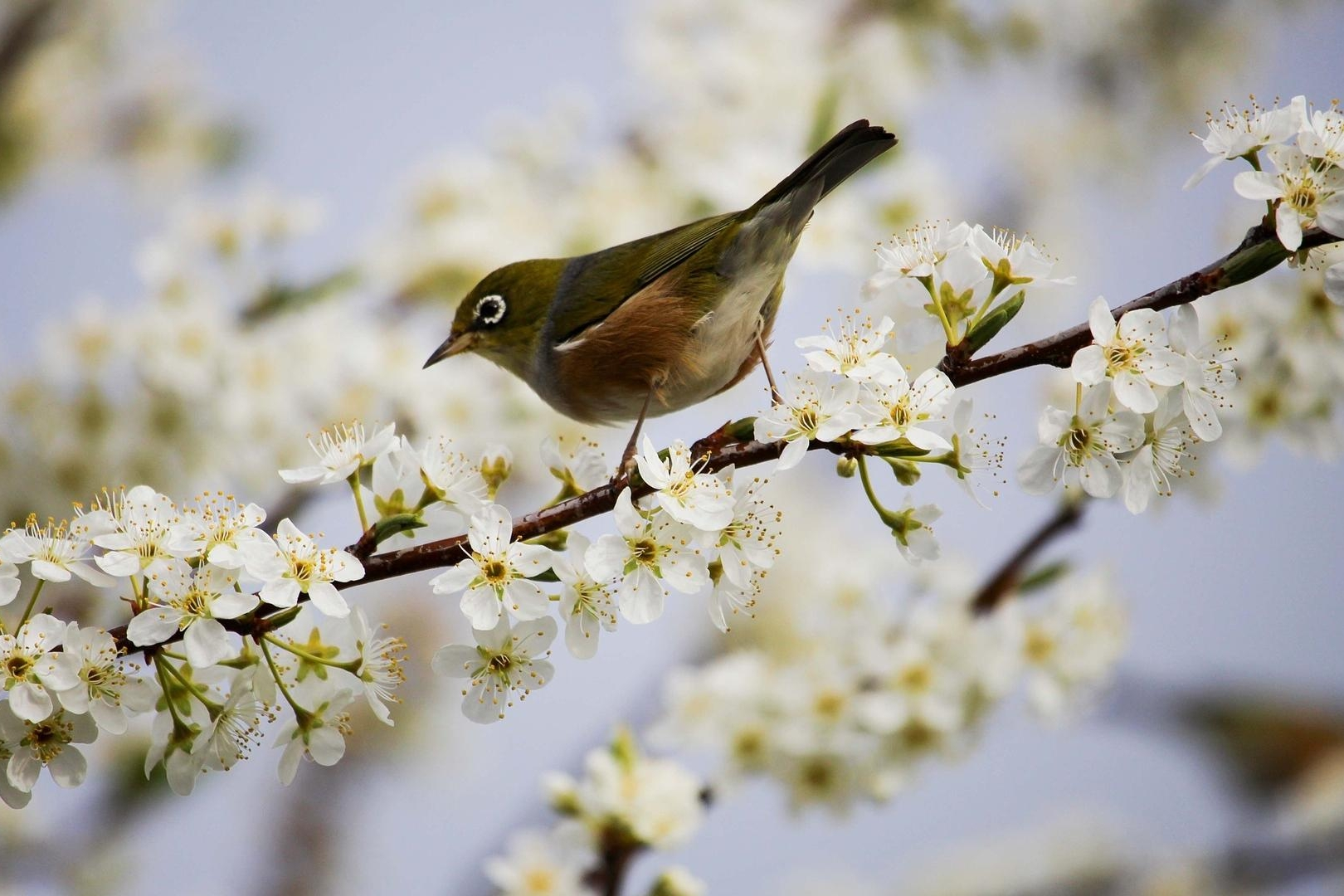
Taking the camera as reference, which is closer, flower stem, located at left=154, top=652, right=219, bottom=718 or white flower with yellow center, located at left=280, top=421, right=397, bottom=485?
flower stem, located at left=154, top=652, right=219, bottom=718

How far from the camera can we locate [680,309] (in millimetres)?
2605

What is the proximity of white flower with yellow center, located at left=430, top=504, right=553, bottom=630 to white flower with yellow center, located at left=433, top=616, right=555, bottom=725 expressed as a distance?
0.26 ft

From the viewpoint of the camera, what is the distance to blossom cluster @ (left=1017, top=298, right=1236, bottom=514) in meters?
1.65

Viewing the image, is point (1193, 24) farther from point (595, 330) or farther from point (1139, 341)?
point (1139, 341)

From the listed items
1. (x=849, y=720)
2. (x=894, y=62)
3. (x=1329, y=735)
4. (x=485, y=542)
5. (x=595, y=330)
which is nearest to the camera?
(x=485, y=542)

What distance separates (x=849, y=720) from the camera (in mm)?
3164

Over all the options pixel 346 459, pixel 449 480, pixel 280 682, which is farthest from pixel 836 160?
pixel 280 682

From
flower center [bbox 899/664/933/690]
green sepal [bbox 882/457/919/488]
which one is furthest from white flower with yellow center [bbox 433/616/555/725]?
flower center [bbox 899/664/933/690]

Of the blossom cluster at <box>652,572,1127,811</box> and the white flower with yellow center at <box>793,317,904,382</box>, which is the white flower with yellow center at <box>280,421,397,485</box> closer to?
the white flower with yellow center at <box>793,317,904,382</box>

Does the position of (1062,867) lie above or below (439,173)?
below

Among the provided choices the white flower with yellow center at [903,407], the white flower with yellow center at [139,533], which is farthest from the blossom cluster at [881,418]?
the white flower with yellow center at [139,533]

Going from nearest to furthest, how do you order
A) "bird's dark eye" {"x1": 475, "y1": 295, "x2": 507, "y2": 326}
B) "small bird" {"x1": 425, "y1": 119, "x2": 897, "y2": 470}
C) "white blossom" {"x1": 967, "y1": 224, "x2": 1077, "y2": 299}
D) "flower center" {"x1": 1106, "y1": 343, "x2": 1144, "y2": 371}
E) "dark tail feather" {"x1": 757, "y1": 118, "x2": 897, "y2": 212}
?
1. "flower center" {"x1": 1106, "y1": 343, "x2": 1144, "y2": 371}
2. "white blossom" {"x1": 967, "y1": 224, "x2": 1077, "y2": 299}
3. "dark tail feather" {"x1": 757, "y1": 118, "x2": 897, "y2": 212}
4. "small bird" {"x1": 425, "y1": 119, "x2": 897, "y2": 470}
5. "bird's dark eye" {"x1": 475, "y1": 295, "x2": 507, "y2": 326}

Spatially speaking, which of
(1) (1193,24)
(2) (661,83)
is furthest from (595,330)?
(1) (1193,24)

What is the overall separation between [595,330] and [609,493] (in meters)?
1.10
